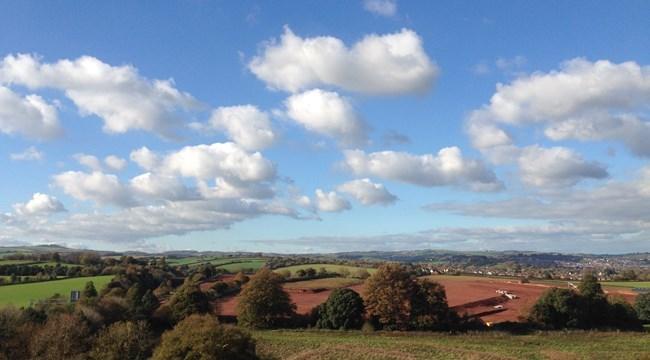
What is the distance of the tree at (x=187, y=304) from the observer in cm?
7044

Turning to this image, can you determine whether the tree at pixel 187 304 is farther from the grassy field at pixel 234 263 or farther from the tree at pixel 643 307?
the grassy field at pixel 234 263

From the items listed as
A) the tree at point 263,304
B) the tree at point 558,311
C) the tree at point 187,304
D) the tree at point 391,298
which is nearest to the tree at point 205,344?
the tree at point 391,298

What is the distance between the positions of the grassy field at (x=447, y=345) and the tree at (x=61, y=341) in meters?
15.1

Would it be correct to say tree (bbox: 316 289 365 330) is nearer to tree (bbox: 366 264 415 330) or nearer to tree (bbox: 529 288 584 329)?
tree (bbox: 366 264 415 330)

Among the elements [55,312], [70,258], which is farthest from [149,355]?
[70,258]

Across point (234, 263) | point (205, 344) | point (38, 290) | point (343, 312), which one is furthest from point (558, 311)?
point (234, 263)

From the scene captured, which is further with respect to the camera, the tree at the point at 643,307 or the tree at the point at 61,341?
the tree at the point at 643,307

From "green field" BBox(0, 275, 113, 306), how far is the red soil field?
78.5 ft

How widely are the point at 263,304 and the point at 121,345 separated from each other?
26904mm

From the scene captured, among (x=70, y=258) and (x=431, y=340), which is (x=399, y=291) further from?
(x=70, y=258)

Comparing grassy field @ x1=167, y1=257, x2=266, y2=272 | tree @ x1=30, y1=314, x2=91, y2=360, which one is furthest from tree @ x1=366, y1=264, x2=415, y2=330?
grassy field @ x1=167, y1=257, x2=266, y2=272

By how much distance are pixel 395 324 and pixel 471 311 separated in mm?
15489

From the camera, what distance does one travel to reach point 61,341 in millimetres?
45656

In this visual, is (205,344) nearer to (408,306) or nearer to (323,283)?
(408,306)
